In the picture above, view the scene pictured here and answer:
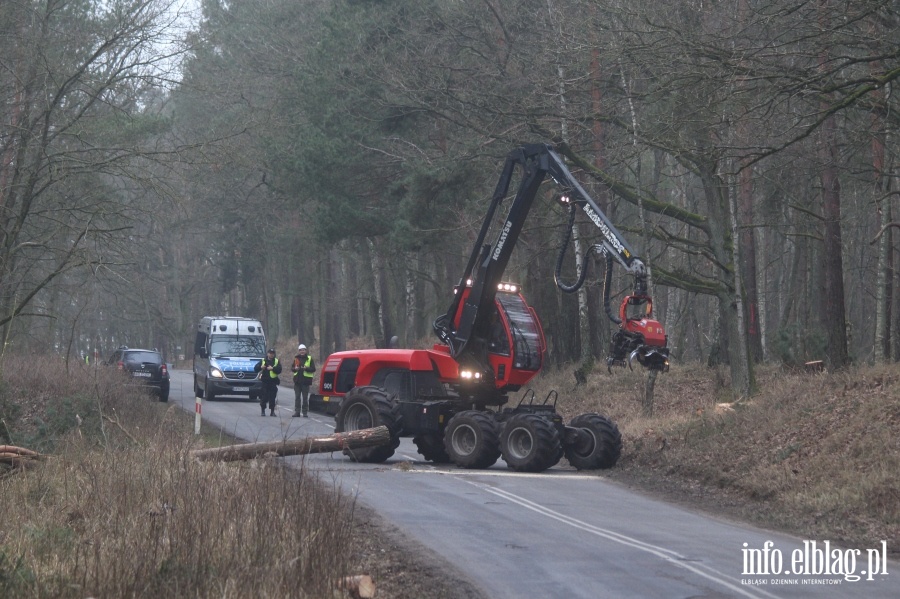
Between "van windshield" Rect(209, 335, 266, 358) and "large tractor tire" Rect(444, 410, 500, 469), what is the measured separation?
20.0 metres

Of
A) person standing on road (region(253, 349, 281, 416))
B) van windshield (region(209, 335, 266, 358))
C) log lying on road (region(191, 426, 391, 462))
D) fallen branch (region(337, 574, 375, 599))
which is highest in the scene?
van windshield (region(209, 335, 266, 358))

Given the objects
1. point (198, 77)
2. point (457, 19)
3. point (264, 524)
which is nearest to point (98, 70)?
point (198, 77)

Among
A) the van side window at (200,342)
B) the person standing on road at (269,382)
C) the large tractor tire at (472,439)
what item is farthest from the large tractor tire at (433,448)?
the van side window at (200,342)

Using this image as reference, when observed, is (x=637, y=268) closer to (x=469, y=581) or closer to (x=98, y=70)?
(x=469, y=581)

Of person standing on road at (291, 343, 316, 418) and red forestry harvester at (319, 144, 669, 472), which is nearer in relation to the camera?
red forestry harvester at (319, 144, 669, 472)

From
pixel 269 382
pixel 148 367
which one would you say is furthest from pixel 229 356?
pixel 269 382

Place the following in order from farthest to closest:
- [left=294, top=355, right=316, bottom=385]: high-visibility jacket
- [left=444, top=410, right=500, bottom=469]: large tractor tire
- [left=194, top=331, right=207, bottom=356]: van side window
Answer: [left=194, top=331, right=207, bottom=356]: van side window
[left=294, top=355, right=316, bottom=385]: high-visibility jacket
[left=444, top=410, right=500, bottom=469]: large tractor tire

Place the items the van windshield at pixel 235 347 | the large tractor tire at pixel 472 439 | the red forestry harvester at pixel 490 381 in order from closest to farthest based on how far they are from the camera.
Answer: the red forestry harvester at pixel 490 381 → the large tractor tire at pixel 472 439 → the van windshield at pixel 235 347

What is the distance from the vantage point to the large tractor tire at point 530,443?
16406 millimetres

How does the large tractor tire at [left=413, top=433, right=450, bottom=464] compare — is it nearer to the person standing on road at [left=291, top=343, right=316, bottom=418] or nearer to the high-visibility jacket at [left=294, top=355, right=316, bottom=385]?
the person standing on road at [left=291, top=343, right=316, bottom=418]

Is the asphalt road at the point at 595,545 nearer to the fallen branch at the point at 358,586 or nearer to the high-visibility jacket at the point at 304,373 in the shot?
the fallen branch at the point at 358,586

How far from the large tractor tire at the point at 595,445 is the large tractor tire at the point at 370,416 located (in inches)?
123

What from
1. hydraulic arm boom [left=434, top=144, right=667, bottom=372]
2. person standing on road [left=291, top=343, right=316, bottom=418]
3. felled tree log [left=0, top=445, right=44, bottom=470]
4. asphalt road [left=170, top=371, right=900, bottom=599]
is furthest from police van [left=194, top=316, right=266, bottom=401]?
felled tree log [left=0, top=445, right=44, bottom=470]

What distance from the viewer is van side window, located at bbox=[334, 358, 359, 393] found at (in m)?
20.2
